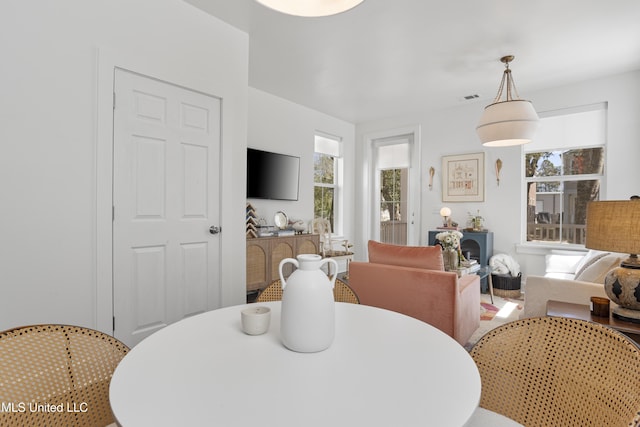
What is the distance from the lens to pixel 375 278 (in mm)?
2701

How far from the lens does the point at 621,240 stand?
1464 millimetres

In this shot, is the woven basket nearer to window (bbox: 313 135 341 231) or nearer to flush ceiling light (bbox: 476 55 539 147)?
flush ceiling light (bbox: 476 55 539 147)

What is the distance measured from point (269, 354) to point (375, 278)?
6.23 ft

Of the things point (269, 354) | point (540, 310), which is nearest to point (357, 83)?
point (540, 310)

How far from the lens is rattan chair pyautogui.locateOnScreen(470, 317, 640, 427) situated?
2.67 ft

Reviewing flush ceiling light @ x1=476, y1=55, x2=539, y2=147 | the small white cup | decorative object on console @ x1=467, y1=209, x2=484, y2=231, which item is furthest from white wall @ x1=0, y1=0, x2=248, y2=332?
decorative object on console @ x1=467, y1=209, x2=484, y2=231

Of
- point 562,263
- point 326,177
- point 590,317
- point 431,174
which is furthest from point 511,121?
point 326,177

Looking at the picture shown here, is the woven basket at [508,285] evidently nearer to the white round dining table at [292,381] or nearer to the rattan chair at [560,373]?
the rattan chair at [560,373]

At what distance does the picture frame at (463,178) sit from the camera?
196 inches

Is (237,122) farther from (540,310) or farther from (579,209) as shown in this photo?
(579,209)

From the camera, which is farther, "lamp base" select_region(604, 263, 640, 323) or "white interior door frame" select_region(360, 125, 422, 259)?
"white interior door frame" select_region(360, 125, 422, 259)

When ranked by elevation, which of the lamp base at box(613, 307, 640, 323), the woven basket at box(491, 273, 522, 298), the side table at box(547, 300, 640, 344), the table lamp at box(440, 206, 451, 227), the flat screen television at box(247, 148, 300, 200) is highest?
the flat screen television at box(247, 148, 300, 200)

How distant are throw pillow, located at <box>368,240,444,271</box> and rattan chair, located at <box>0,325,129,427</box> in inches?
81.0

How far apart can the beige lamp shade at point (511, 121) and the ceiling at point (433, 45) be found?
735 millimetres
